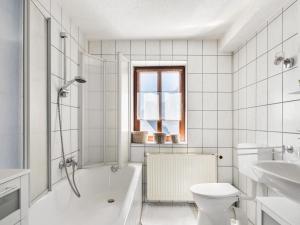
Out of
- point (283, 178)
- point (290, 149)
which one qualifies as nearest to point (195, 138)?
point (290, 149)

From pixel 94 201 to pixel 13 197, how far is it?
1630 millimetres

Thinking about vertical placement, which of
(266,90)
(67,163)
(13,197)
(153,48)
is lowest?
(67,163)

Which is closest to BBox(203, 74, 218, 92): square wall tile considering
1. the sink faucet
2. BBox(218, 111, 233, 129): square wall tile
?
BBox(218, 111, 233, 129): square wall tile

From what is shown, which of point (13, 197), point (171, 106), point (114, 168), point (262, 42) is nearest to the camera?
point (13, 197)

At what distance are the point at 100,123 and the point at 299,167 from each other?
1.92 metres

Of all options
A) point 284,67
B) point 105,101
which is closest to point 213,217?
point 284,67

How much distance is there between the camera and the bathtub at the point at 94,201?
1636 millimetres

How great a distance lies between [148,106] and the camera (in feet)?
10.5

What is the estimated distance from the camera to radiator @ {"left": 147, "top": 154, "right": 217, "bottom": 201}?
2.82m

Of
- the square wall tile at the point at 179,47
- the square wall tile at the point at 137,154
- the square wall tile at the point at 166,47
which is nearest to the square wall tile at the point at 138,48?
the square wall tile at the point at 166,47

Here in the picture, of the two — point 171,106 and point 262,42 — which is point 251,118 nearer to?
point 262,42

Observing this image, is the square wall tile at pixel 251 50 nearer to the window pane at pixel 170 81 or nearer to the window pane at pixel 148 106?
the window pane at pixel 170 81

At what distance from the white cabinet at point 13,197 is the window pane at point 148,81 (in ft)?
7.68

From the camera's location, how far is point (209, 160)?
2824 millimetres
